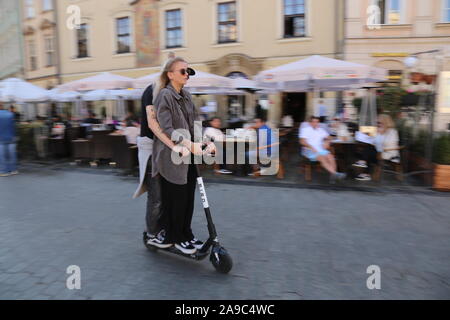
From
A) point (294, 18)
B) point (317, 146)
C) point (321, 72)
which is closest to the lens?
point (317, 146)

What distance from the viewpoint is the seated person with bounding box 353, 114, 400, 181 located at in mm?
6980

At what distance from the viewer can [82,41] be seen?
782 inches

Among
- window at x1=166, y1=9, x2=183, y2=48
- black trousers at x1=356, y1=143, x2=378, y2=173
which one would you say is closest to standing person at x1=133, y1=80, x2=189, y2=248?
black trousers at x1=356, y1=143, x2=378, y2=173

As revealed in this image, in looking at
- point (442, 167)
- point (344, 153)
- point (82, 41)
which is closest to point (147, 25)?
point (82, 41)

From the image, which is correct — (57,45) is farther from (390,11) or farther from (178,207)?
(178,207)

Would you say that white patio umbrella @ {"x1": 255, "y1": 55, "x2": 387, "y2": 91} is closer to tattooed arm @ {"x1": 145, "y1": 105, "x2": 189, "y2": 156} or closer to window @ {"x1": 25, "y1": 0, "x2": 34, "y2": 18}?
tattooed arm @ {"x1": 145, "y1": 105, "x2": 189, "y2": 156}

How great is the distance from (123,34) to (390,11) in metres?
12.6

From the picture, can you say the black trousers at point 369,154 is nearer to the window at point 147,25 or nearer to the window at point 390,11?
the window at point 390,11

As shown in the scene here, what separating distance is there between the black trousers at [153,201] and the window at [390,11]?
13.2m

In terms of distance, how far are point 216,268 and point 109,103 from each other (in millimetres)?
18835

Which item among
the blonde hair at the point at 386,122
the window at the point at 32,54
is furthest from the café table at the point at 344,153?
the window at the point at 32,54

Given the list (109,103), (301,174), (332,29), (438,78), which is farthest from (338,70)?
(109,103)

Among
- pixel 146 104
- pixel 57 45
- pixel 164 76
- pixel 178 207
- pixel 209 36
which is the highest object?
pixel 57 45

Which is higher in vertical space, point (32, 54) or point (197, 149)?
point (32, 54)
